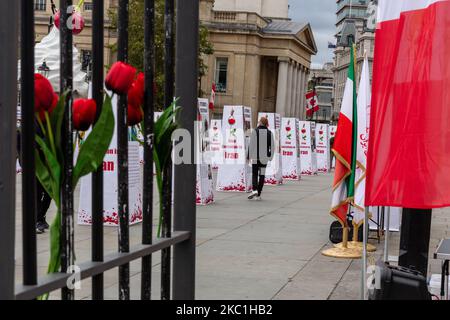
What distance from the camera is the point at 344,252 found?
958 cm

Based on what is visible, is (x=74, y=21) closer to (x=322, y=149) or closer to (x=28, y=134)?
(x=28, y=134)

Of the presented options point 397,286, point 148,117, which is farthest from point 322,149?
point 148,117

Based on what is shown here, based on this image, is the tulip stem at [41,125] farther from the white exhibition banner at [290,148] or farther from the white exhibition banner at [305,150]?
the white exhibition banner at [305,150]

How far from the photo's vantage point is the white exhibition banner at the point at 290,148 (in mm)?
25766

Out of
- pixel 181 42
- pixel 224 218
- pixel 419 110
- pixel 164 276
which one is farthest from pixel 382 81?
pixel 224 218

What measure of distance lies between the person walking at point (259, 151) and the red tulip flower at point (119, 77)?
49.8 ft

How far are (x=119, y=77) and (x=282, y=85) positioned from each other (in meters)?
96.1

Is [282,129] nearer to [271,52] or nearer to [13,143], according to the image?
[13,143]

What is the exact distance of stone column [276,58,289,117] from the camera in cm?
9612

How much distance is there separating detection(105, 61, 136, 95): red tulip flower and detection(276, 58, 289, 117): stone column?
3711 inches

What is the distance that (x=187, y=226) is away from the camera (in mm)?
2865

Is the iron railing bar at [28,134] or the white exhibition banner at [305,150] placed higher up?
the iron railing bar at [28,134]

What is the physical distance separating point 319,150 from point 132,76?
33804 mm

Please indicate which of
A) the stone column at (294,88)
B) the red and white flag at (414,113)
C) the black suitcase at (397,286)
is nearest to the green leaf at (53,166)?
the red and white flag at (414,113)
